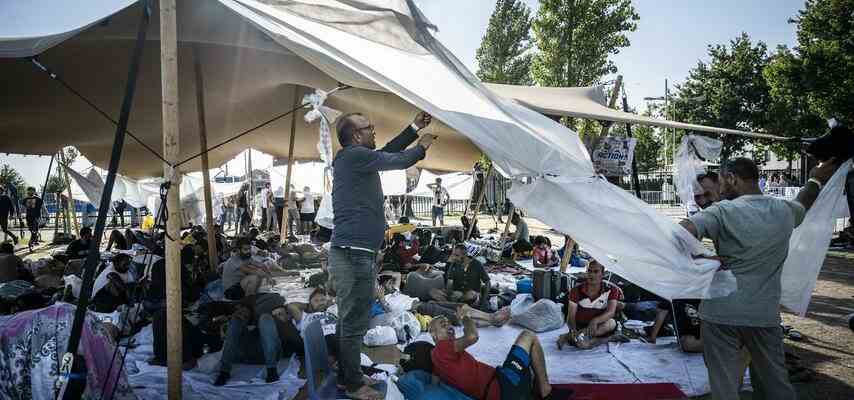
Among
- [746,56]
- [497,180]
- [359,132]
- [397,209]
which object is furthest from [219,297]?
[746,56]

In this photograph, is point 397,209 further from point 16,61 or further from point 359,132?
point 359,132

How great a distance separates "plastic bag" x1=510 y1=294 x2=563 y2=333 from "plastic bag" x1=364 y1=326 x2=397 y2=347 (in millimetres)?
1644

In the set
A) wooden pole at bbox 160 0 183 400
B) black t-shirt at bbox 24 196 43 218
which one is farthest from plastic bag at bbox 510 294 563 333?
black t-shirt at bbox 24 196 43 218

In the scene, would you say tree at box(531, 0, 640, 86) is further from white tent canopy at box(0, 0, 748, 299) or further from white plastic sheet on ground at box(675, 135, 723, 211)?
white tent canopy at box(0, 0, 748, 299)

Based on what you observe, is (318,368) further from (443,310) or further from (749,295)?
(749,295)

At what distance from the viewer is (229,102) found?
27.0 feet

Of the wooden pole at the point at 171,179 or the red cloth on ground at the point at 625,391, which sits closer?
the wooden pole at the point at 171,179

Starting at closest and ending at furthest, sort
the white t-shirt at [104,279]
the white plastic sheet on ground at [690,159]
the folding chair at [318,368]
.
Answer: the folding chair at [318,368], the white t-shirt at [104,279], the white plastic sheet on ground at [690,159]

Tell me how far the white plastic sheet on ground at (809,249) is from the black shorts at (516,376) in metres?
2.06

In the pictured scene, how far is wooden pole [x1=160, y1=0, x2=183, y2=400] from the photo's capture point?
3273 mm

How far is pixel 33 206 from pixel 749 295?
18780 mm

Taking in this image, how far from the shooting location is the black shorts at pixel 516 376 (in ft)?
11.4

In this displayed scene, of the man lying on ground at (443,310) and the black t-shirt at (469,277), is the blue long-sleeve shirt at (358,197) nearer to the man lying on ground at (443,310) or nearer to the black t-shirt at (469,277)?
the man lying on ground at (443,310)

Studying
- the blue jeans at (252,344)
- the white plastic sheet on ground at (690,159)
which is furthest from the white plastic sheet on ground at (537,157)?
the white plastic sheet on ground at (690,159)
